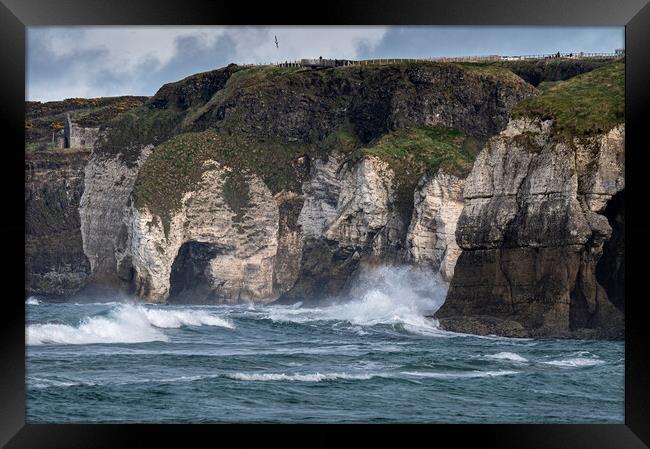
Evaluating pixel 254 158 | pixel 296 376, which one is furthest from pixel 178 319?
pixel 254 158

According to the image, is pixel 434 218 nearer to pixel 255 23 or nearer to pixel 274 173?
pixel 274 173

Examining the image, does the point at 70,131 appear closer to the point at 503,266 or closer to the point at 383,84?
the point at 383,84

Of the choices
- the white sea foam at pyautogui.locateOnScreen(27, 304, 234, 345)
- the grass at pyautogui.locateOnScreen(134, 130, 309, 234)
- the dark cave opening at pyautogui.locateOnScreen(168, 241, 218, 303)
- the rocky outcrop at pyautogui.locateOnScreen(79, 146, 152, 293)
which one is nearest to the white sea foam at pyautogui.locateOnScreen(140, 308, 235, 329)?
the white sea foam at pyautogui.locateOnScreen(27, 304, 234, 345)

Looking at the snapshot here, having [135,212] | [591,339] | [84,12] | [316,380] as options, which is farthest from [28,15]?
[135,212]

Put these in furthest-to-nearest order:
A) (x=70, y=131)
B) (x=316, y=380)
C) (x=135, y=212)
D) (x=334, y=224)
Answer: (x=70, y=131)
(x=135, y=212)
(x=334, y=224)
(x=316, y=380)

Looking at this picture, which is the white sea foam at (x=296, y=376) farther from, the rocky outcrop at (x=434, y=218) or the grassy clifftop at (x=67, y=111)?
the grassy clifftop at (x=67, y=111)
